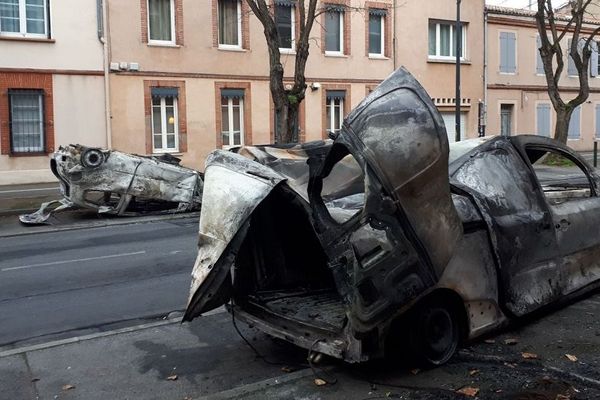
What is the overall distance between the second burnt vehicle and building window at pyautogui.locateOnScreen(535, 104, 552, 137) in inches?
1091

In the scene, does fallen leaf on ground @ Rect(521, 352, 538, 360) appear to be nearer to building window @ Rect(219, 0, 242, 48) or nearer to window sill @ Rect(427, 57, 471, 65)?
building window @ Rect(219, 0, 242, 48)

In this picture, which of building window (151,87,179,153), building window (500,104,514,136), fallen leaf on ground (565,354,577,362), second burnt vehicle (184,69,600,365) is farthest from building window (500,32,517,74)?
fallen leaf on ground (565,354,577,362)

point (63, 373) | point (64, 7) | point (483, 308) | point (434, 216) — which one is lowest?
point (63, 373)

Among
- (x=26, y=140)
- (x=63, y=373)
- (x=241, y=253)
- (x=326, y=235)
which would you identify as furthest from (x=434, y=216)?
(x=26, y=140)

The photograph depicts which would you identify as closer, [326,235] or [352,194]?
[326,235]

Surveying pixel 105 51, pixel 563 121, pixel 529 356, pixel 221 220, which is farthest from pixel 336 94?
pixel 221 220

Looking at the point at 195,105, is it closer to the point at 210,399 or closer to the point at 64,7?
the point at 64,7

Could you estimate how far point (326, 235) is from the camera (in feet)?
14.9

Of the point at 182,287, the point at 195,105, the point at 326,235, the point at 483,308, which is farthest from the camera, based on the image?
the point at 195,105

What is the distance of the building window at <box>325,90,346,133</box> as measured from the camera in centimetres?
2600

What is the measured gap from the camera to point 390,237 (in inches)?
156

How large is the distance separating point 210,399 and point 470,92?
27.7m

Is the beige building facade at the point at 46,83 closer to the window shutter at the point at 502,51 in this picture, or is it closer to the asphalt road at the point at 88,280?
the asphalt road at the point at 88,280

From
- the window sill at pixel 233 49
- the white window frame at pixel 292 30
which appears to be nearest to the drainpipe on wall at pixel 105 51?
the window sill at pixel 233 49
